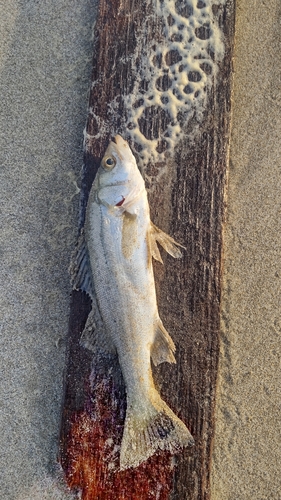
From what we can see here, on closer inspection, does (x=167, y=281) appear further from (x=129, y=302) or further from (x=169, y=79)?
(x=169, y=79)

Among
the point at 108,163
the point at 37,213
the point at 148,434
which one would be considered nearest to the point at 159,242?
the point at 108,163

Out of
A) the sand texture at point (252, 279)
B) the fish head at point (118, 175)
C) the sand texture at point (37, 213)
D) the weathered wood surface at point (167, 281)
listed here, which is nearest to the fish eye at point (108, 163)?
the fish head at point (118, 175)

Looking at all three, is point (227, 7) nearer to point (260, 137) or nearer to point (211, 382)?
point (260, 137)

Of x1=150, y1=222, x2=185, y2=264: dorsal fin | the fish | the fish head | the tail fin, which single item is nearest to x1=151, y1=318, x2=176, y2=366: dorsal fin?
the fish

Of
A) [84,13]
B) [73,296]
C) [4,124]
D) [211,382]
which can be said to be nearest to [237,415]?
[211,382]

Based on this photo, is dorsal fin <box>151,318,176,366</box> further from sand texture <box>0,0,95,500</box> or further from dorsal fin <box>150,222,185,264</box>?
sand texture <box>0,0,95,500</box>

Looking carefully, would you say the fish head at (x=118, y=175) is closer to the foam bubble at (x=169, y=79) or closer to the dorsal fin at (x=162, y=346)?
the foam bubble at (x=169, y=79)

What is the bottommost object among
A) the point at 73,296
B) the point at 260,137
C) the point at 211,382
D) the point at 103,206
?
the point at 211,382
